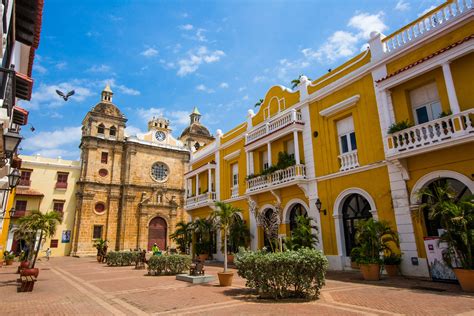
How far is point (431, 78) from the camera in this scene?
1134 centimetres

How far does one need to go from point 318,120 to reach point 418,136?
544 cm

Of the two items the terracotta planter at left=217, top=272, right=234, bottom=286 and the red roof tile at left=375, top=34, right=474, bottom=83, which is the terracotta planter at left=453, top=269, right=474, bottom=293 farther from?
the red roof tile at left=375, top=34, right=474, bottom=83

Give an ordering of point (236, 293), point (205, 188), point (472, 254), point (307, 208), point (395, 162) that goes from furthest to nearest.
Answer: point (205, 188) < point (307, 208) < point (395, 162) < point (236, 293) < point (472, 254)

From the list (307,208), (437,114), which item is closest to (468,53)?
(437,114)

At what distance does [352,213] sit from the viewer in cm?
1382

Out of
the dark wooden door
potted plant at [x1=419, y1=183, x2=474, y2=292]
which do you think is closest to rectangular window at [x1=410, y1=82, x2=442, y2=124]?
potted plant at [x1=419, y1=183, x2=474, y2=292]

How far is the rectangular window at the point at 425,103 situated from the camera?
37.3 ft

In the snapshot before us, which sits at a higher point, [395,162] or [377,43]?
[377,43]

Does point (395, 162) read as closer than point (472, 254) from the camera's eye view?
No

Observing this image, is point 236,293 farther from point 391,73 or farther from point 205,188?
point 205,188

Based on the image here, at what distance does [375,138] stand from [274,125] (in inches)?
246

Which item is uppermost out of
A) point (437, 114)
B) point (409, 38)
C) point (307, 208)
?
point (409, 38)

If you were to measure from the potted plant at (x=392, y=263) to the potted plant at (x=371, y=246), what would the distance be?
62 cm

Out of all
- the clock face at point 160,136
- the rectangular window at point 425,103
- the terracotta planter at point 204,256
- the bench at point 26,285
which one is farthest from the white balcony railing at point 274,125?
the clock face at point 160,136
